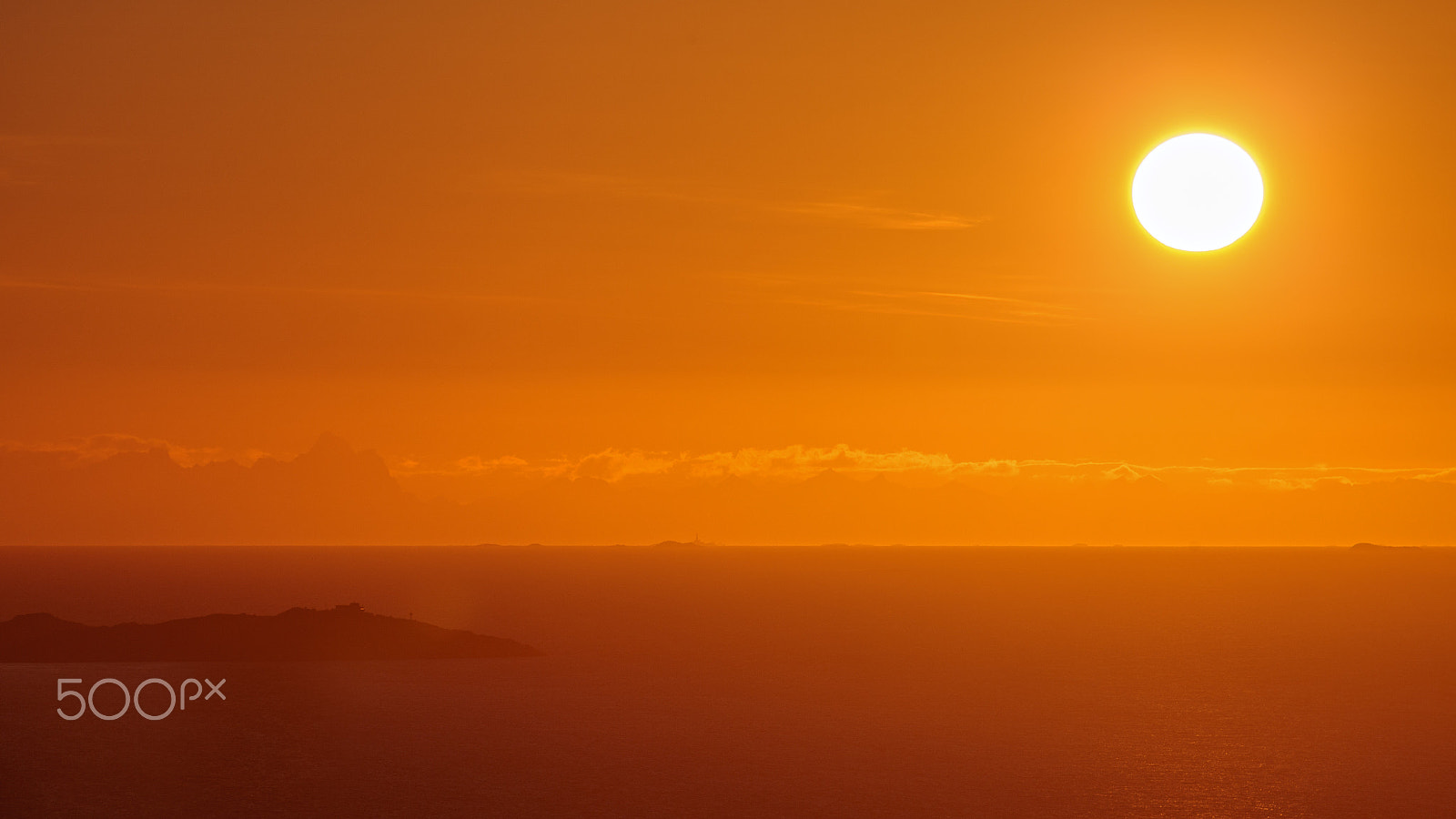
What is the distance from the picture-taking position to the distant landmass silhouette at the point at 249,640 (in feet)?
522

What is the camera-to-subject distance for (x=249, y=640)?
16725 cm

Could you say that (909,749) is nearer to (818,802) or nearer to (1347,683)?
(818,802)
